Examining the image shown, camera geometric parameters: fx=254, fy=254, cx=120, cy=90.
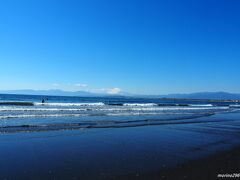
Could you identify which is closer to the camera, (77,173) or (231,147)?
(77,173)

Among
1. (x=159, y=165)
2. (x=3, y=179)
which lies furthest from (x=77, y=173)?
(x=159, y=165)

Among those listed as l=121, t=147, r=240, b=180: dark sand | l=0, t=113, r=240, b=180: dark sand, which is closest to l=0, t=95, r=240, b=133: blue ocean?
l=0, t=113, r=240, b=180: dark sand

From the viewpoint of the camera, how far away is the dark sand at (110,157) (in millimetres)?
7961

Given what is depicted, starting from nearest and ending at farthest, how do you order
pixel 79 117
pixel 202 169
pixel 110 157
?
1. pixel 202 169
2. pixel 110 157
3. pixel 79 117

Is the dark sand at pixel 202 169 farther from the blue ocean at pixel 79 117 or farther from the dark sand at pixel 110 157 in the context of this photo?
the blue ocean at pixel 79 117

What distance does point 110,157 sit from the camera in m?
10.0

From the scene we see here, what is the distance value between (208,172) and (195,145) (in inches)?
190

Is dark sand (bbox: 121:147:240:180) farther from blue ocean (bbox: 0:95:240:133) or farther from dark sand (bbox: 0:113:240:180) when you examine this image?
blue ocean (bbox: 0:95:240:133)

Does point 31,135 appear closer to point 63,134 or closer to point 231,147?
point 63,134

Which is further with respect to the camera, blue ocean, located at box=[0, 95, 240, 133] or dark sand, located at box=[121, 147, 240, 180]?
blue ocean, located at box=[0, 95, 240, 133]

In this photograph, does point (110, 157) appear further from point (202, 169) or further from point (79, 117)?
point (79, 117)

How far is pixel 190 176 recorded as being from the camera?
25.7ft

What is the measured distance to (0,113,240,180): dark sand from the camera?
7961mm

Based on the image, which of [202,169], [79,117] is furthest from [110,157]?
[79,117]
